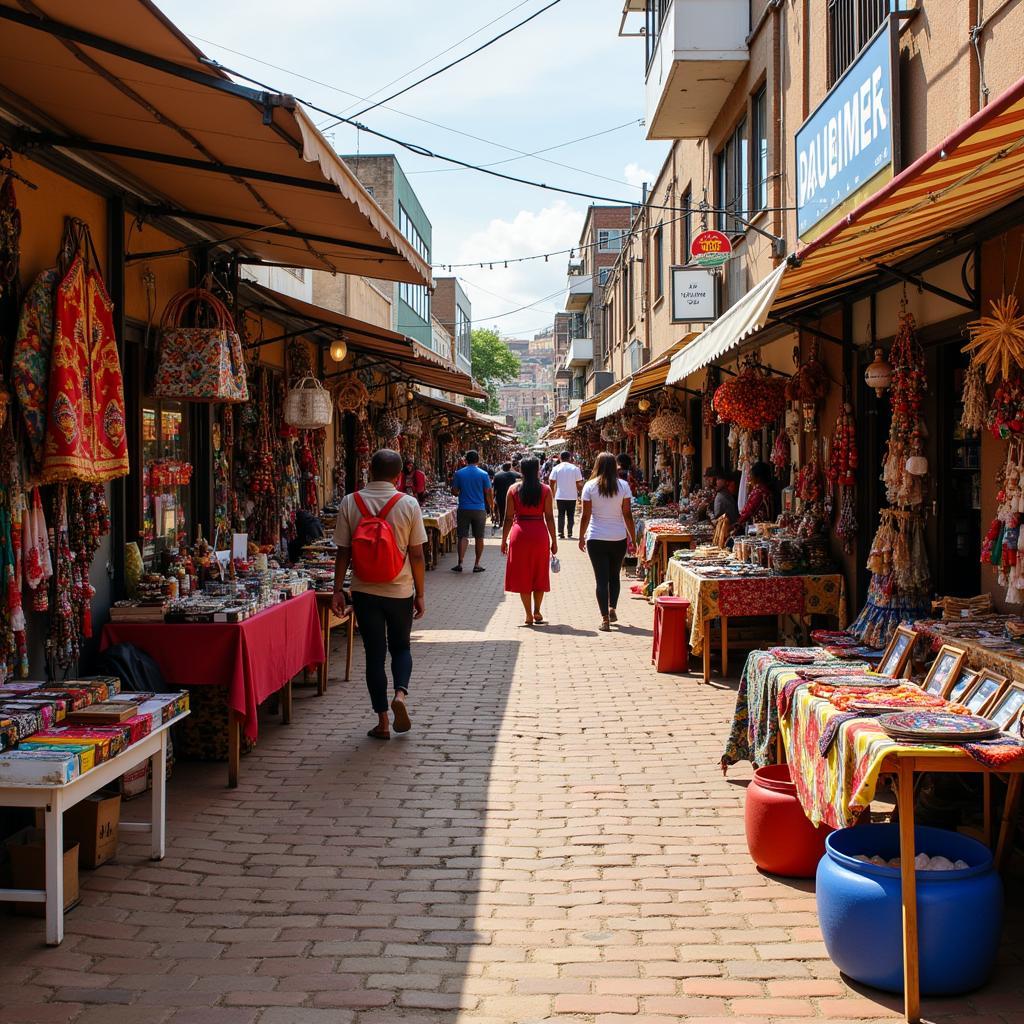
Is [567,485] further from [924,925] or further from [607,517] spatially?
[924,925]

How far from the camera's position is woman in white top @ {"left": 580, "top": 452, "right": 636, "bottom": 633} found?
38.1 feet

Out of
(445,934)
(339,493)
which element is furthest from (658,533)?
(445,934)

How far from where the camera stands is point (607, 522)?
1163cm

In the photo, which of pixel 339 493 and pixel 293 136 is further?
pixel 339 493

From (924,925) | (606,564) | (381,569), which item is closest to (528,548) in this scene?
(606,564)

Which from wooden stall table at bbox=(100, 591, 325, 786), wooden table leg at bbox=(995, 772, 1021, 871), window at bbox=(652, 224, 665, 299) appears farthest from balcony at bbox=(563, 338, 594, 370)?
wooden table leg at bbox=(995, 772, 1021, 871)

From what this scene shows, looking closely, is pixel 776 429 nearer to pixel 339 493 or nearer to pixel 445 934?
pixel 339 493

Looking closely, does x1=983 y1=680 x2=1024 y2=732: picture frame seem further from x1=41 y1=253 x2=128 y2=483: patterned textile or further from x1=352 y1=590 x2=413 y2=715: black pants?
x1=41 y1=253 x2=128 y2=483: patterned textile

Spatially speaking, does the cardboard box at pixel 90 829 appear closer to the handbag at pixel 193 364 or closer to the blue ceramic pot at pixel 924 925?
the handbag at pixel 193 364

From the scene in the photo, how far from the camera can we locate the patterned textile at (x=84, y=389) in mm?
5430

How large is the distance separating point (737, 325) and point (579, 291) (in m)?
42.7

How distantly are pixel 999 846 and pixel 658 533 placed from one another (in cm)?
873

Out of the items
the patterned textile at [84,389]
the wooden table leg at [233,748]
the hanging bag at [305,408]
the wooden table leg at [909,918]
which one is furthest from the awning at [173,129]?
the wooden table leg at [909,918]

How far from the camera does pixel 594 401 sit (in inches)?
933
